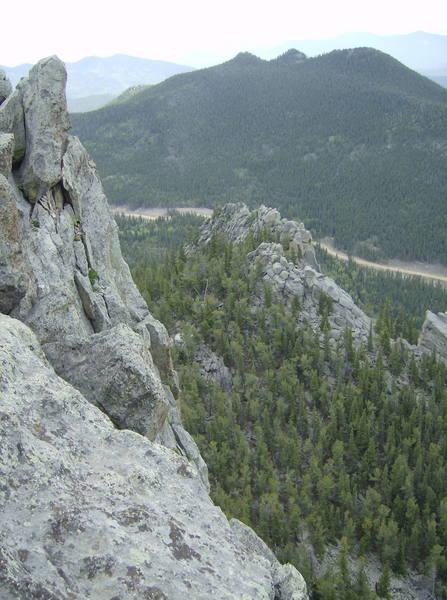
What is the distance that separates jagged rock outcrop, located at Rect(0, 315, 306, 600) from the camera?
983 centimetres

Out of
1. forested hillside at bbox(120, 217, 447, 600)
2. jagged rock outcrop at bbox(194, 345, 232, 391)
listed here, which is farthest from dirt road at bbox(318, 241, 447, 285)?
jagged rock outcrop at bbox(194, 345, 232, 391)

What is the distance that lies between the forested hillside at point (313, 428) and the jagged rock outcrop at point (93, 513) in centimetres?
2638

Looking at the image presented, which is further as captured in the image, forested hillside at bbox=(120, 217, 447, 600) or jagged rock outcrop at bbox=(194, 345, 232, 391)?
jagged rock outcrop at bbox=(194, 345, 232, 391)

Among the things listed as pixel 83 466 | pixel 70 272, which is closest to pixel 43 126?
pixel 70 272

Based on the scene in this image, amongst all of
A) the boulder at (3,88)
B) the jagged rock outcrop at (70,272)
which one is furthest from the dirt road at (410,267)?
the boulder at (3,88)

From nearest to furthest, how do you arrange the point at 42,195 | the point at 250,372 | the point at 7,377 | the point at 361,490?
the point at 7,377
the point at 42,195
the point at 361,490
the point at 250,372

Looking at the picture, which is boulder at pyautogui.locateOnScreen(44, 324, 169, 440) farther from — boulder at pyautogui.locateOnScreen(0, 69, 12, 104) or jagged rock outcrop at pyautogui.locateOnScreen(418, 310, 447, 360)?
jagged rock outcrop at pyautogui.locateOnScreen(418, 310, 447, 360)

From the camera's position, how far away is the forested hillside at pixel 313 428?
3916cm

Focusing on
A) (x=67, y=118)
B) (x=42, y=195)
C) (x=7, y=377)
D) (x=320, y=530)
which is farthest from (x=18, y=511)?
(x=320, y=530)

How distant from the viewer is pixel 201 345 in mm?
56531

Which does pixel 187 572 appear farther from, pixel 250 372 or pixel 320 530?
pixel 250 372

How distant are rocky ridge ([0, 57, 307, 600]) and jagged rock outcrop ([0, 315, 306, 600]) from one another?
0.08 feet

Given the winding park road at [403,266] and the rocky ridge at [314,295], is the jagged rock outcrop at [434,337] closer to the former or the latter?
the rocky ridge at [314,295]

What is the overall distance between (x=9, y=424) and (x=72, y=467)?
64.2 inches
